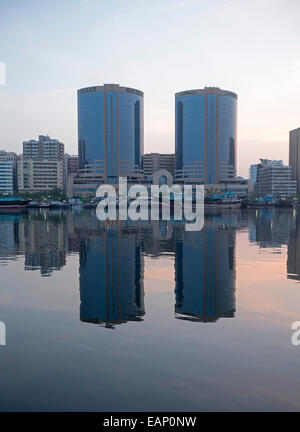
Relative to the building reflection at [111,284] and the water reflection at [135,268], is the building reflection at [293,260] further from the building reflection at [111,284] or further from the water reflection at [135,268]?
the building reflection at [111,284]

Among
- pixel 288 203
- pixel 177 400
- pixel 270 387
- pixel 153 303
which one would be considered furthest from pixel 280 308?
pixel 288 203

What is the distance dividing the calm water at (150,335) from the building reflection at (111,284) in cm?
9

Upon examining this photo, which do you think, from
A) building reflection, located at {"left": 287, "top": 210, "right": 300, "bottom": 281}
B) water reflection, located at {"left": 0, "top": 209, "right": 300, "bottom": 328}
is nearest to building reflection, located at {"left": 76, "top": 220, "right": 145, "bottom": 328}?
water reflection, located at {"left": 0, "top": 209, "right": 300, "bottom": 328}

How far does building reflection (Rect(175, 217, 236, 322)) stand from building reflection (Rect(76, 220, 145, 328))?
7.75 feet

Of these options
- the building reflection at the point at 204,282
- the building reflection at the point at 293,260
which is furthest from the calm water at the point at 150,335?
the building reflection at the point at 293,260

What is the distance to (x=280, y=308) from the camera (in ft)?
56.4

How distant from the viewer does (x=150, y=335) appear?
14.0 metres

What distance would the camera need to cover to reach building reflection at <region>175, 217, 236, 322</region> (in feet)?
56.0

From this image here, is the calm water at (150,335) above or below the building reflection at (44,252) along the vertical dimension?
below

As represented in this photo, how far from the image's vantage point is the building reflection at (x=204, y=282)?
1706 centimetres

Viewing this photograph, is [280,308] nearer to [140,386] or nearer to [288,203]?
[140,386]

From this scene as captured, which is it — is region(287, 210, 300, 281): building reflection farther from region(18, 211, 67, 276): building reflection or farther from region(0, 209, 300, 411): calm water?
region(18, 211, 67, 276): building reflection
